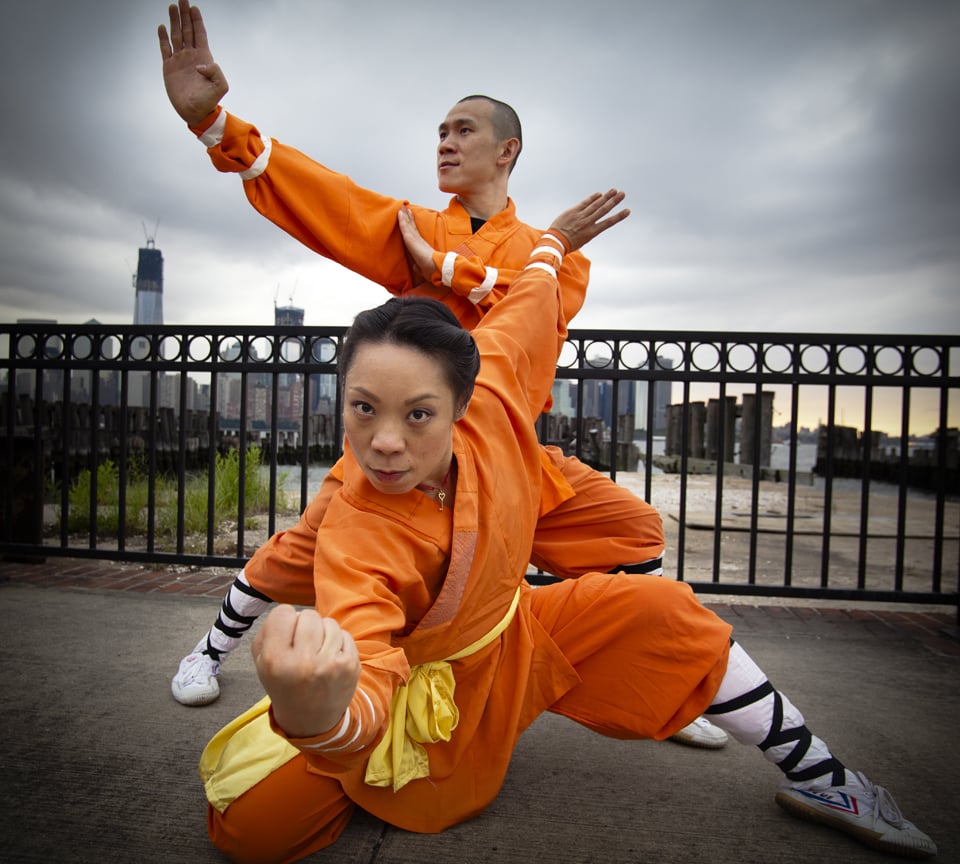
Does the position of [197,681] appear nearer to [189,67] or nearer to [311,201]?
[311,201]

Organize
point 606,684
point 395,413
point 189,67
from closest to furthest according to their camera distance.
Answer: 1. point 395,413
2. point 606,684
3. point 189,67

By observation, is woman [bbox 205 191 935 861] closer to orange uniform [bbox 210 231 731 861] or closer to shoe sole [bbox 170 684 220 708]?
orange uniform [bbox 210 231 731 861]

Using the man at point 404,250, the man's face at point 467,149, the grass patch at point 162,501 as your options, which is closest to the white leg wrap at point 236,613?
the man at point 404,250

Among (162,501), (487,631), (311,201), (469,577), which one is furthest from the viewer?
(162,501)

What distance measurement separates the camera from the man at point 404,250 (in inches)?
76.5

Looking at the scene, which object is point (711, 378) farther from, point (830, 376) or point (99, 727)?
point (99, 727)

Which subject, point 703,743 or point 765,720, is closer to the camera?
point 765,720

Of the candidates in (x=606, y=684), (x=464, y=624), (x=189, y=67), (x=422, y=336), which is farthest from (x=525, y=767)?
(x=189, y=67)

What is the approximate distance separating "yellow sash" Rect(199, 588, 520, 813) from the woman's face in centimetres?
47

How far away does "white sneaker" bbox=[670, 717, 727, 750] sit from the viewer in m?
2.11

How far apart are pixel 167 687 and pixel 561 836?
1.57m

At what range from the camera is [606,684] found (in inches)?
64.6

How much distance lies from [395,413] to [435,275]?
0.97m

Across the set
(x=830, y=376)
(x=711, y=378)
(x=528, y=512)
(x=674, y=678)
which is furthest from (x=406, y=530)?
(x=830, y=376)
